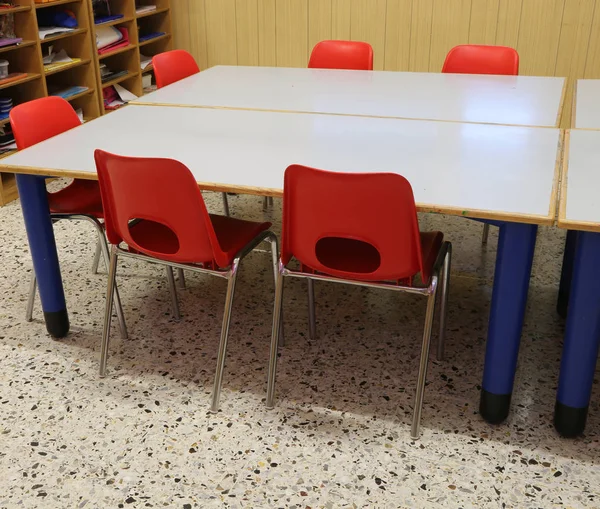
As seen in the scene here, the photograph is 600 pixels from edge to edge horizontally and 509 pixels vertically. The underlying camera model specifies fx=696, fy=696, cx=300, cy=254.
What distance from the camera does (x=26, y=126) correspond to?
8.34 ft

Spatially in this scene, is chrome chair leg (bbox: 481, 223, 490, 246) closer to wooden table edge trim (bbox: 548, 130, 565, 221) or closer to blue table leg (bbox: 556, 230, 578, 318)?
blue table leg (bbox: 556, 230, 578, 318)

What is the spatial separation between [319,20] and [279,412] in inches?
144

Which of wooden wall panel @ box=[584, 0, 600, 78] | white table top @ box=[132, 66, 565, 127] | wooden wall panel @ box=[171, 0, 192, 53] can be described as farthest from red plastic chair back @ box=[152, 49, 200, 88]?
wooden wall panel @ box=[584, 0, 600, 78]

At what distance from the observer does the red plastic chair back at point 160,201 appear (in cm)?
196

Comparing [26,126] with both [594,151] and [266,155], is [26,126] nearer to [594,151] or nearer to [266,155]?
[266,155]

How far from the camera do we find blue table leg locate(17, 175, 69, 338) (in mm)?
2320

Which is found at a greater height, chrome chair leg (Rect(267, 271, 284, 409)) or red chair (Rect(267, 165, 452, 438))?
red chair (Rect(267, 165, 452, 438))

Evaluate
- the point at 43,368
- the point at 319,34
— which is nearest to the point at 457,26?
the point at 319,34

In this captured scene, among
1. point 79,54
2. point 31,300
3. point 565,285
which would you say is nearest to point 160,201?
point 31,300

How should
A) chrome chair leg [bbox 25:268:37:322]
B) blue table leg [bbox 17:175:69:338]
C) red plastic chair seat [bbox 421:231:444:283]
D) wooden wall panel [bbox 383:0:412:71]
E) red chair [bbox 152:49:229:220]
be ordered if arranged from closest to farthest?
red plastic chair seat [bbox 421:231:444:283] < blue table leg [bbox 17:175:69:338] < chrome chair leg [bbox 25:268:37:322] < red chair [bbox 152:49:229:220] < wooden wall panel [bbox 383:0:412:71]

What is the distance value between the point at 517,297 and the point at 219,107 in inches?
60.1

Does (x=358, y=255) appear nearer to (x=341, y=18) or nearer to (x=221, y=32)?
(x=341, y=18)

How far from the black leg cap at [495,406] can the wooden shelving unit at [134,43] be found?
340cm

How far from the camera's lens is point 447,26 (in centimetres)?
479
